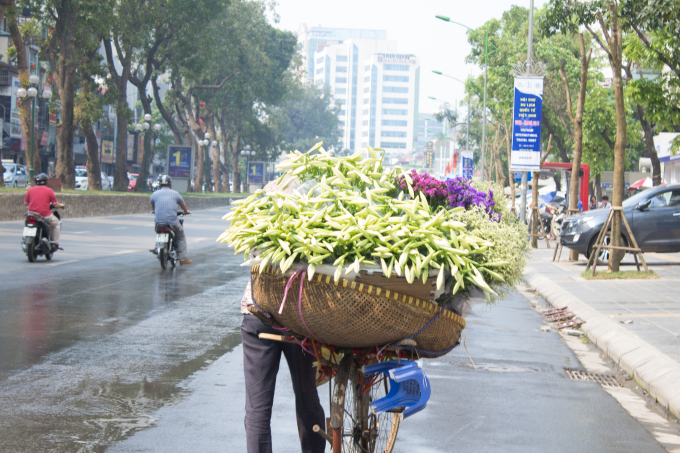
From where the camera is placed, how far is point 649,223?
16922 millimetres

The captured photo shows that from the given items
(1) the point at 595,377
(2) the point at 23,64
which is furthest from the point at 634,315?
(2) the point at 23,64

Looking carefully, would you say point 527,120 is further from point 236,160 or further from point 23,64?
point 236,160

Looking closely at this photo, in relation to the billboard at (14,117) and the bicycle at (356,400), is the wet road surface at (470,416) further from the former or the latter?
the billboard at (14,117)

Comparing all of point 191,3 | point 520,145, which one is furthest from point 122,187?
point 520,145

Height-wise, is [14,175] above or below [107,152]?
below

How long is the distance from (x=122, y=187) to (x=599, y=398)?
1491 inches

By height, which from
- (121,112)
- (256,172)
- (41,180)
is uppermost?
(121,112)

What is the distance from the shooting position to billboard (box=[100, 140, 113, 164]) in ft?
238

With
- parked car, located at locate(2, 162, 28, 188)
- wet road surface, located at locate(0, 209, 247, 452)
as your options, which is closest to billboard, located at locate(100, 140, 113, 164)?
parked car, located at locate(2, 162, 28, 188)

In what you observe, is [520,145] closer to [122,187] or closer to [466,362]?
[466,362]

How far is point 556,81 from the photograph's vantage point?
35.0 metres

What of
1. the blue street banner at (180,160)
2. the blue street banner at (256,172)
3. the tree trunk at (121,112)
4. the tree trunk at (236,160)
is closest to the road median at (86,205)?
the tree trunk at (121,112)

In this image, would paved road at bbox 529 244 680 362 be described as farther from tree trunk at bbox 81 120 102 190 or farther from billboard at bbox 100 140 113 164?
billboard at bbox 100 140 113 164

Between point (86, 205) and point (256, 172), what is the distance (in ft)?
125
